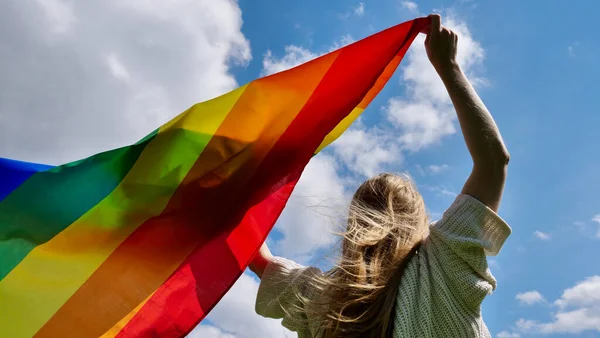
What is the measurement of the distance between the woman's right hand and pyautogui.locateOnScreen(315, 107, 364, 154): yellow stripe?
767mm

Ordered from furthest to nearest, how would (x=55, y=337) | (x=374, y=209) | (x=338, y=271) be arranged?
(x=55, y=337) < (x=374, y=209) < (x=338, y=271)

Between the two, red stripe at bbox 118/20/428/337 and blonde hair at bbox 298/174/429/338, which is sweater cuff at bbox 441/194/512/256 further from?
red stripe at bbox 118/20/428/337

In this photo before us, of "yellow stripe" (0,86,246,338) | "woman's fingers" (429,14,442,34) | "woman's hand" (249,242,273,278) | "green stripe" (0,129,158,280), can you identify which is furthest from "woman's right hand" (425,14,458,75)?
"green stripe" (0,129,158,280)

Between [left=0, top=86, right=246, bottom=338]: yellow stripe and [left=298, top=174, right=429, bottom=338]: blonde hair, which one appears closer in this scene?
[left=298, top=174, right=429, bottom=338]: blonde hair

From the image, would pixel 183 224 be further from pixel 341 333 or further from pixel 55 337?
pixel 341 333

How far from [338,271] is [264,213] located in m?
0.65

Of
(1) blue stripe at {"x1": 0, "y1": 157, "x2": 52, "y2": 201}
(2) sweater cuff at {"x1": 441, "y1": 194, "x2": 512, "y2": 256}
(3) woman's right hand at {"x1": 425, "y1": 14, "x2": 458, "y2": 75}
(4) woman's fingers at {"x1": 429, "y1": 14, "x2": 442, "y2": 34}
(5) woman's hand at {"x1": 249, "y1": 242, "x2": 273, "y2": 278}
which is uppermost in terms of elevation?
(4) woman's fingers at {"x1": 429, "y1": 14, "x2": 442, "y2": 34}

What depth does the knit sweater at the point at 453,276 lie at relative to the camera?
2.00 meters

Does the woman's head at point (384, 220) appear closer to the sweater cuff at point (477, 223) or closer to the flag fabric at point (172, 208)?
the sweater cuff at point (477, 223)

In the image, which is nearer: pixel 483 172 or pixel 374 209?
pixel 483 172

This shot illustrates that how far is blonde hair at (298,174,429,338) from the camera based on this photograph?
2113 mm

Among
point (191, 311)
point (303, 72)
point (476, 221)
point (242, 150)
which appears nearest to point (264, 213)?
point (242, 150)

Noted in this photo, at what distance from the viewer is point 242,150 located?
297 cm

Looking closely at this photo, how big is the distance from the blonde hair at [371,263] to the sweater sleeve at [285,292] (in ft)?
0.38
